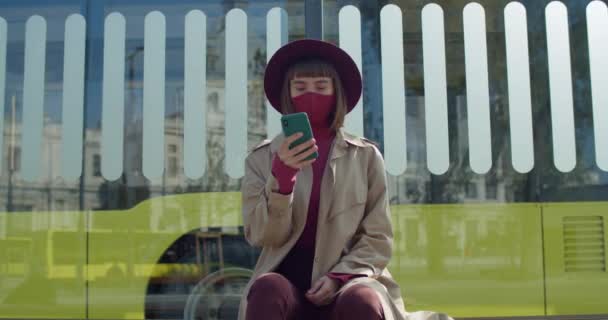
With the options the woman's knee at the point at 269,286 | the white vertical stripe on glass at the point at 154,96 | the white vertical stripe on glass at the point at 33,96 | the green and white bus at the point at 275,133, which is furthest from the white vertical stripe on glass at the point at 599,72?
the white vertical stripe on glass at the point at 33,96

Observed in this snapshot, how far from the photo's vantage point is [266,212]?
6.94 feet

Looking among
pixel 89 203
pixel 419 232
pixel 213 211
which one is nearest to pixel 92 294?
pixel 89 203

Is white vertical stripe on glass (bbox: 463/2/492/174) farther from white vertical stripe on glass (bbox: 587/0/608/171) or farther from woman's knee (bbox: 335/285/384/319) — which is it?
woman's knee (bbox: 335/285/384/319)

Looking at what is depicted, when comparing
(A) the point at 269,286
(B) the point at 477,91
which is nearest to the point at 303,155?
(A) the point at 269,286

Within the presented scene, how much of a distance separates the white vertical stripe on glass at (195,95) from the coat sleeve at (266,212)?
1.67 meters

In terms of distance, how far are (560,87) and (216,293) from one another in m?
2.16

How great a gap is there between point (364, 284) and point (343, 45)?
2.14 meters

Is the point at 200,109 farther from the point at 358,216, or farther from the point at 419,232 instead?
the point at 358,216

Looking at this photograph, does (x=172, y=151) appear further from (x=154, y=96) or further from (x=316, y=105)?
(x=316, y=105)

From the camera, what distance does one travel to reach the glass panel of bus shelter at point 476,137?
3803 mm

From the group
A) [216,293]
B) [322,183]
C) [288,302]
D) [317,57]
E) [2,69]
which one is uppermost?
[2,69]

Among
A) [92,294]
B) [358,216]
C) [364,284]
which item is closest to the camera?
[364,284]

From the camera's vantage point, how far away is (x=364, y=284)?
78.4 inches

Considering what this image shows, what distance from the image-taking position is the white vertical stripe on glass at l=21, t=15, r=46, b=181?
3930 mm
